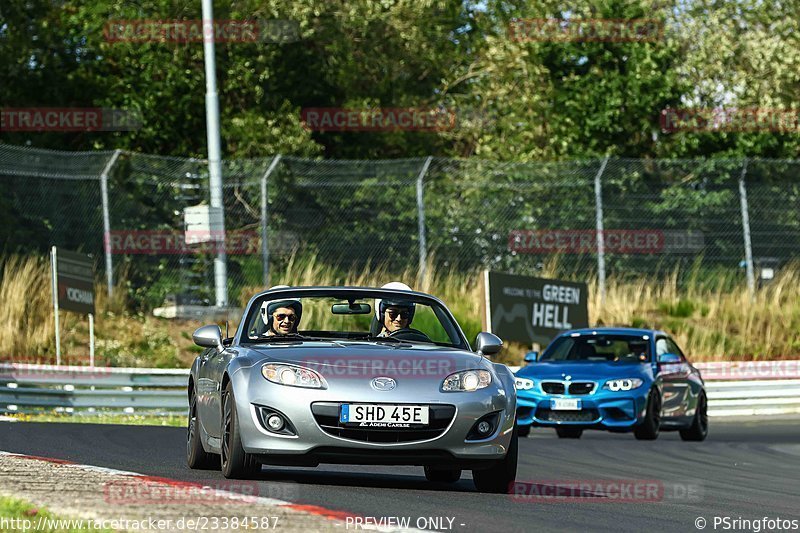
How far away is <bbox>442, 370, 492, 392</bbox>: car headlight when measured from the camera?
34.6ft

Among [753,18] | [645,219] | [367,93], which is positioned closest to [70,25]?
[367,93]

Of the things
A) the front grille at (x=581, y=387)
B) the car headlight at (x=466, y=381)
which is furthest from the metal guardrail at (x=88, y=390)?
the car headlight at (x=466, y=381)

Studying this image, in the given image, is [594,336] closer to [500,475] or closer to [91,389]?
[91,389]

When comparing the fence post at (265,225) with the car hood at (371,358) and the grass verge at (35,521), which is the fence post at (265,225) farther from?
the grass verge at (35,521)

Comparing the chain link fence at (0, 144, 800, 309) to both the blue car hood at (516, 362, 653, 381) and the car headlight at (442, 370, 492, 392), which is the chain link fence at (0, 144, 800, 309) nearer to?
the blue car hood at (516, 362, 653, 381)

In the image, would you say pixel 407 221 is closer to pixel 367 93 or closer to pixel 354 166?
pixel 354 166

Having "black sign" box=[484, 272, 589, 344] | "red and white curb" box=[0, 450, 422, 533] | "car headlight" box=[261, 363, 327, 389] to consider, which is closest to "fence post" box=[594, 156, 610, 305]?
"black sign" box=[484, 272, 589, 344]

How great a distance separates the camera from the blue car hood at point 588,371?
20.0 m

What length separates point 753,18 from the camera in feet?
147

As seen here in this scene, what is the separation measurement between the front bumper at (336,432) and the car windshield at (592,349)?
34.6ft

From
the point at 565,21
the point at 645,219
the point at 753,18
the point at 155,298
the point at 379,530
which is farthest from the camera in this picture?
the point at 753,18

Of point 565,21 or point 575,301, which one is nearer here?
point 575,301

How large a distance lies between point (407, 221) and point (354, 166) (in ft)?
4.71

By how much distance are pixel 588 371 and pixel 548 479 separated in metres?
7.62
